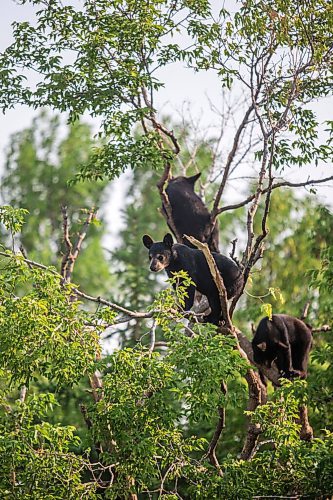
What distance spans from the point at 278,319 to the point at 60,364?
4.73 meters

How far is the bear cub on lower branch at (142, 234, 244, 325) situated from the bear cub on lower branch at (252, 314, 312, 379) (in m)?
0.94

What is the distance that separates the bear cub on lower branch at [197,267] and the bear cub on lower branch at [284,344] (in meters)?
0.94

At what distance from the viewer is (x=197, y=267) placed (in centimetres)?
1127

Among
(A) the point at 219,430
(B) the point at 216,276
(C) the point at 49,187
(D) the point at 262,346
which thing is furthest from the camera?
(C) the point at 49,187

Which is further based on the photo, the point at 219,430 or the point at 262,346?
the point at 262,346

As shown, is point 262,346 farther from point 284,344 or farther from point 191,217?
point 191,217

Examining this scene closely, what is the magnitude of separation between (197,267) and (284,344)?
1728 millimetres

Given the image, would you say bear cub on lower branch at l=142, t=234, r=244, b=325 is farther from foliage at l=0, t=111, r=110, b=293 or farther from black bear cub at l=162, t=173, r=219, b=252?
foliage at l=0, t=111, r=110, b=293

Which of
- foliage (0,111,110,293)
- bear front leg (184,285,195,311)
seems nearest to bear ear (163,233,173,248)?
bear front leg (184,285,195,311)

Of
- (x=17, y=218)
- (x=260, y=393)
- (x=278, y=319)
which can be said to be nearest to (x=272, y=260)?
(x=278, y=319)

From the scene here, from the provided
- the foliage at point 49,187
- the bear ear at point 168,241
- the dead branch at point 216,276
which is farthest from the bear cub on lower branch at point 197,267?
the foliage at point 49,187

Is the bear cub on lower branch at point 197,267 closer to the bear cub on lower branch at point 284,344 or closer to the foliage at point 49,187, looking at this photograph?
the bear cub on lower branch at point 284,344

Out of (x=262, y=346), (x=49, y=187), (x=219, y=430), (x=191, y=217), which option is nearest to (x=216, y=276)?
(x=219, y=430)

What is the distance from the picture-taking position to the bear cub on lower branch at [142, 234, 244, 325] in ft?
36.2
